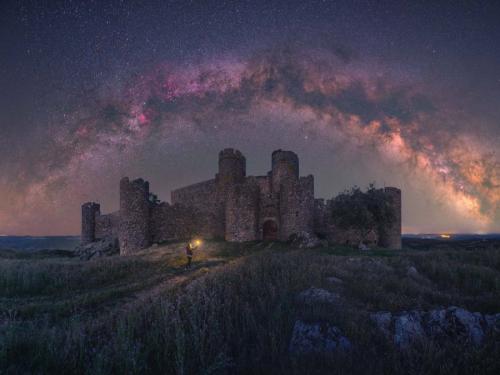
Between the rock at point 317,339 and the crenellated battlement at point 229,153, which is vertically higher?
the crenellated battlement at point 229,153

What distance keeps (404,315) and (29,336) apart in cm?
687

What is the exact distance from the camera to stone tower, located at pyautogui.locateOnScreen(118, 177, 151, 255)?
2661 centimetres

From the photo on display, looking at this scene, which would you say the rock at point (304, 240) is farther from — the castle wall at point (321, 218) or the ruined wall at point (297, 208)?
the castle wall at point (321, 218)

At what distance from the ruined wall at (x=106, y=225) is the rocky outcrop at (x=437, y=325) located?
3572 cm

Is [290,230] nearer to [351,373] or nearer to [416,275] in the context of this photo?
[416,275]

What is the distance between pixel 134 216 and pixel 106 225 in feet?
39.6

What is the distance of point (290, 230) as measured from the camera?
84.4 ft

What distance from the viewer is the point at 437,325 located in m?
5.39

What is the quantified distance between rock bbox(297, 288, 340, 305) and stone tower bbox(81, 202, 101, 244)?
36816mm

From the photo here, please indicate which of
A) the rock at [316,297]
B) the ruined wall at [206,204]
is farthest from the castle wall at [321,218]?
the rock at [316,297]

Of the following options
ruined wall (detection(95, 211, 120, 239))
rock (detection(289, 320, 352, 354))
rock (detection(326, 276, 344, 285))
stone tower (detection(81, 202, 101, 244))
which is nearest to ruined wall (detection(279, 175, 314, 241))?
rock (detection(326, 276, 344, 285))

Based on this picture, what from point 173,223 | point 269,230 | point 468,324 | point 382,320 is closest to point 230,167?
point 269,230

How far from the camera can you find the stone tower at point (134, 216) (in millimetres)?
26609

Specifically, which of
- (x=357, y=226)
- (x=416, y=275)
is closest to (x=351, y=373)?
(x=416, y=275)
